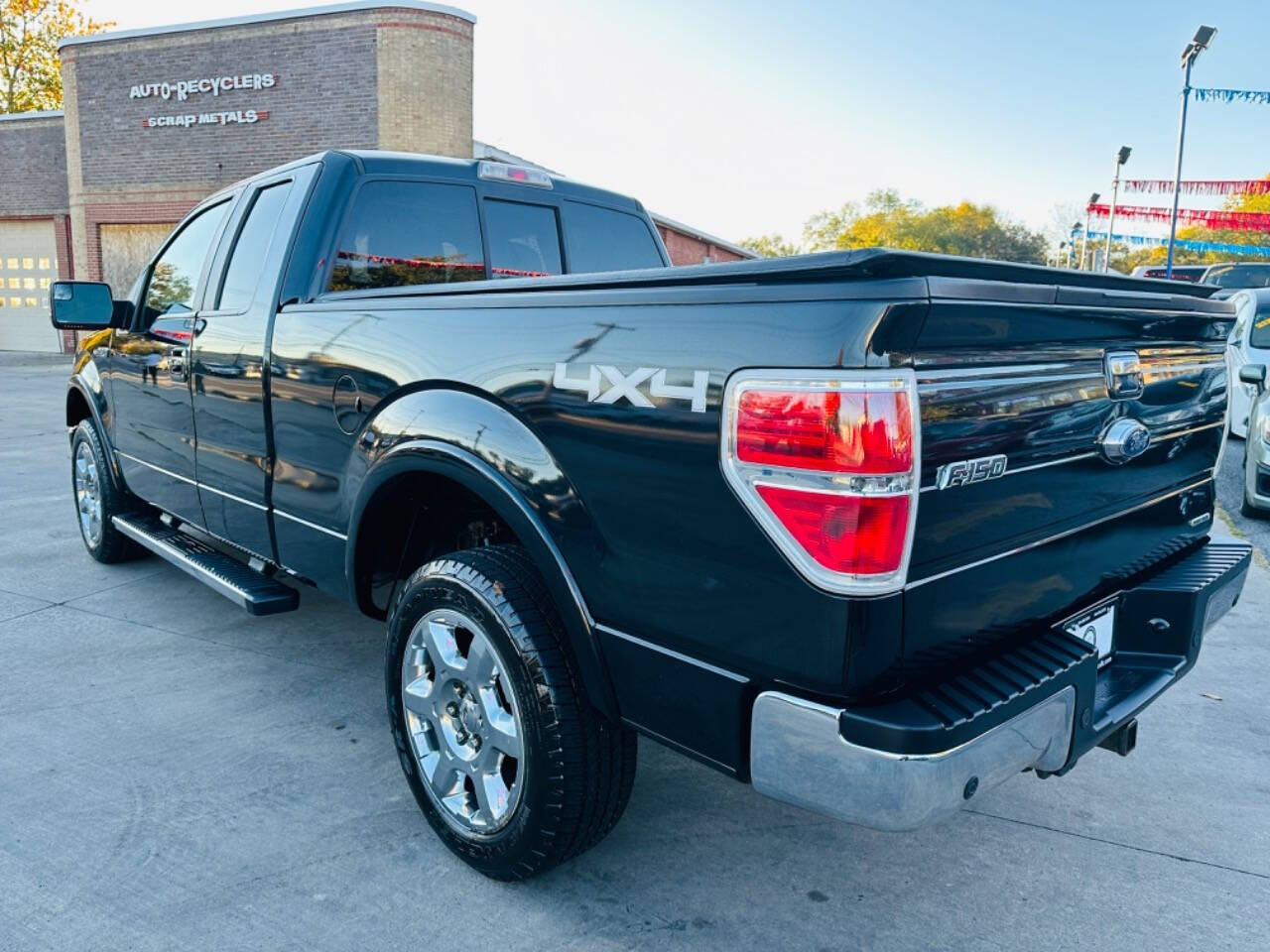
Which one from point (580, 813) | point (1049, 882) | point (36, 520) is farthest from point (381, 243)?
point (36, 520)

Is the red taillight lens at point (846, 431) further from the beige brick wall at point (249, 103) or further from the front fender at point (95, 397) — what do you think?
the beige brick wall at point (249, 103)

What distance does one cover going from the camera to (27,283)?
77.9 feet

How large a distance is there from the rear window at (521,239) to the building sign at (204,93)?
17.7 m

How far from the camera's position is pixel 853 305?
5.59 ft

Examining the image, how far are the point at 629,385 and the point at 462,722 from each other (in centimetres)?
111

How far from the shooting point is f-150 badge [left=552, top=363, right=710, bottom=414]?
1.90 meters

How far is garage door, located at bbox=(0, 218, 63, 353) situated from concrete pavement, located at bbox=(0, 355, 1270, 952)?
76.8 feet

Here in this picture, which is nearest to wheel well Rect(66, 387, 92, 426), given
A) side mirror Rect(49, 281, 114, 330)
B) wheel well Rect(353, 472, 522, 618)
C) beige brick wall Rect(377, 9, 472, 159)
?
side mirror Rect(49, 281, 114, 330)

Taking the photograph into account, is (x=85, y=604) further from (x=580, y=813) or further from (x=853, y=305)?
(x=853, y=305)

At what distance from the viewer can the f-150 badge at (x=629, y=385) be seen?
1.90 meters

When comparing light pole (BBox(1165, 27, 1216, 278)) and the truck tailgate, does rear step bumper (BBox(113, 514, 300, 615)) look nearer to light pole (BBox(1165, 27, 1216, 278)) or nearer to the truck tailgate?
the truck tailgate

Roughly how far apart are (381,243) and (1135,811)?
3172 millimetres

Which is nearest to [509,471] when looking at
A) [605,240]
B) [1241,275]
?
[605,240]

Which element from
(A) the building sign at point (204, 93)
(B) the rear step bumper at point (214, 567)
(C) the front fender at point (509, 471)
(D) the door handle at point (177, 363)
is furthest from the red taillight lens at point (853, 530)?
(A) the building sign at point (204, 93)
